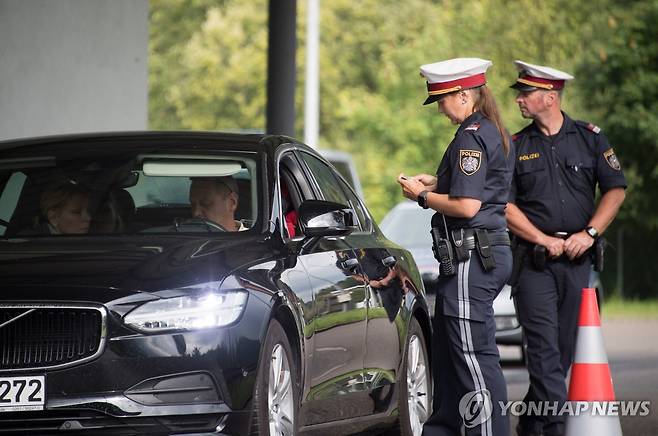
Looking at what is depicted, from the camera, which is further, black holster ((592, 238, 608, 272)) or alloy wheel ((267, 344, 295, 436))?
black holster ((592, 238, 608, 272))

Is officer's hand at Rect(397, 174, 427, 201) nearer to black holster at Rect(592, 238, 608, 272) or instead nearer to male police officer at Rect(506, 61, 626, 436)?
male police officer at Rect(506, 61, 626, 436)

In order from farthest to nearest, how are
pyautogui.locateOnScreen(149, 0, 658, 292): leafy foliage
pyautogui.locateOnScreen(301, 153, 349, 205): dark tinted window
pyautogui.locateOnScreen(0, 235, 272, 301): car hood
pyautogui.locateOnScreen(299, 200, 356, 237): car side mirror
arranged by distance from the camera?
pyautogui.locateOnScreen(149, 0, 658, 292): leafy foliage → pyautogui.locateOnScreen(301, 153, 349, 205): dark tinted window → pyautogui.locateOnScreen(299, 200, 356, 237): car side mirror → pyautogui.locateOnScreen(0, 235, 272, 301): car hood

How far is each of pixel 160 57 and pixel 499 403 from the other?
2152 inches

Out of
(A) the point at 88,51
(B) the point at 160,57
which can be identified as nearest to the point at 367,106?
(B) the point at 160,57

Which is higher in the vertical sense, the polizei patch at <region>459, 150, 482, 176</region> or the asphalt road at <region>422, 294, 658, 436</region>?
the polizei patch at <region>459, 150, 482, 176</region>

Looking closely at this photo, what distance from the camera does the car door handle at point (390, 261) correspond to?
29.6ft

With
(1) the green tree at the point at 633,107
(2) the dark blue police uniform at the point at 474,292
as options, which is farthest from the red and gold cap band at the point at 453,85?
(1) the green tree at the point at 633,107

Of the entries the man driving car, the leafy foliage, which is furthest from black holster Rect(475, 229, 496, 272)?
the leafy foliage

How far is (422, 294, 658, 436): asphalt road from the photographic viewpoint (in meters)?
10.6

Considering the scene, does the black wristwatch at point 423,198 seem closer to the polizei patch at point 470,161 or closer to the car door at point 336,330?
the polizei patch at point 470,161

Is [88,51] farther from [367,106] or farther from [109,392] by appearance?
[367,106]

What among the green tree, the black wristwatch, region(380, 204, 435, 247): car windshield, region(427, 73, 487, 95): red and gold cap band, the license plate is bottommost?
the green tree

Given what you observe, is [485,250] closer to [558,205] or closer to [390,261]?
[390,261]

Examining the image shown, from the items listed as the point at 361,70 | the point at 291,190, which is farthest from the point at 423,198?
the point at 361,70
